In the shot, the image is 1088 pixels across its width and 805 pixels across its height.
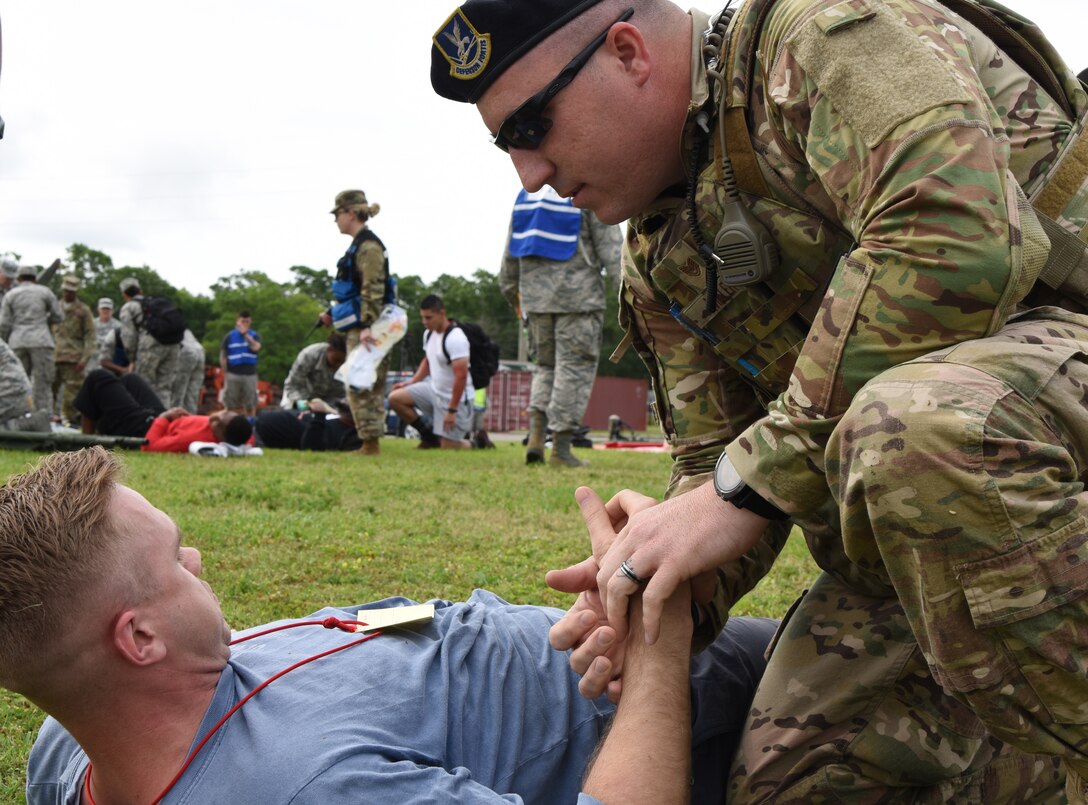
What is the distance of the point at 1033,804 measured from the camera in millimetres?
2066

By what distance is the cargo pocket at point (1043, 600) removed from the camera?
1.42 meters

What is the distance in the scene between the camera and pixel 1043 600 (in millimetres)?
1422

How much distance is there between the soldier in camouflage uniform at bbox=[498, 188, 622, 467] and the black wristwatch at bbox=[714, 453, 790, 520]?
266 inches

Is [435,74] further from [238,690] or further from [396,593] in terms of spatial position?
[396,593]

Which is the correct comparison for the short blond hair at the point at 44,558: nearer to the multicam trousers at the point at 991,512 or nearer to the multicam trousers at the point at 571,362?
the multicam trousers at the point at 991,512

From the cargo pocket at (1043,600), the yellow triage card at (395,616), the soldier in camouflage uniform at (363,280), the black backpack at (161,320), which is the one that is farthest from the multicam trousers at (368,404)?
the cargo pocket at (1043,600)

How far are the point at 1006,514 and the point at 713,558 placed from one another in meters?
0.52

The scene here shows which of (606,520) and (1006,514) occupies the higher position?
(1006,514)

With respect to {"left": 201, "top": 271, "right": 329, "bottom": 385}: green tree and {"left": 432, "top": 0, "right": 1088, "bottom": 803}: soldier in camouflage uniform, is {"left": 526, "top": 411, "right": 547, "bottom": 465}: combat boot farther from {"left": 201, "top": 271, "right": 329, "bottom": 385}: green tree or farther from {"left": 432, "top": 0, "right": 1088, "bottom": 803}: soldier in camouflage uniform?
{"left": 201, "top": 271, "right": 329, "bottom": 385}: green tree

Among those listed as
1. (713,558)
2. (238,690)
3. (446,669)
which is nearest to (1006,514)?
(713,558)

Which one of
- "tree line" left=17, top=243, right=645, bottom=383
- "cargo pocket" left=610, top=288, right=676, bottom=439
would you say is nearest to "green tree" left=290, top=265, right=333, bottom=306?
"tree line" left=17, top=243, right=645, bottom=383

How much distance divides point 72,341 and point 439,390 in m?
6.13

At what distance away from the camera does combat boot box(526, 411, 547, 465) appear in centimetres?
909

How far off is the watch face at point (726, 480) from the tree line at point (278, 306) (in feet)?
175
